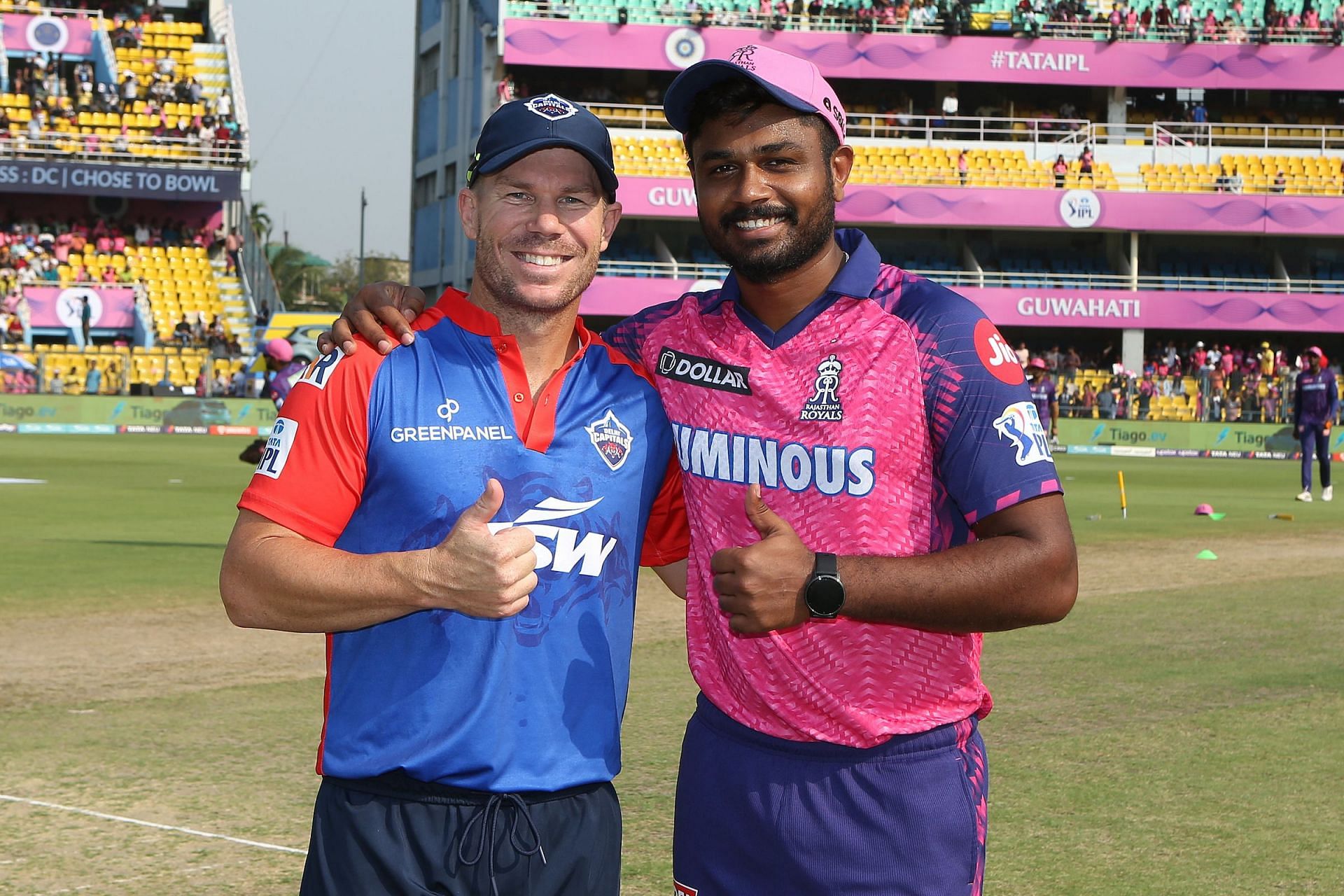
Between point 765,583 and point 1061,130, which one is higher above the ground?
point 1061,130

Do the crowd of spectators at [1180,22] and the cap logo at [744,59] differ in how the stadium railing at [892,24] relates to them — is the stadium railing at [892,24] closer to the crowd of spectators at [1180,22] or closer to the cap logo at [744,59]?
the crowd of spectators at [1180,22]

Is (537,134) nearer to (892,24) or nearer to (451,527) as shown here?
(451,527)

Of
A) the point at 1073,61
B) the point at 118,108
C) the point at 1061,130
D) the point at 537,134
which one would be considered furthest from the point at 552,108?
the point at 1061,130

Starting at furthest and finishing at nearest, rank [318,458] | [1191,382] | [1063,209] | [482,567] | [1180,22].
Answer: [1180,22] → [1063,209] → [1191,382] → [318,458] → [482,567]

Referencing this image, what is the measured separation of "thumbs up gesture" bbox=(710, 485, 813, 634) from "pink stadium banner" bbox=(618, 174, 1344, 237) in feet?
153

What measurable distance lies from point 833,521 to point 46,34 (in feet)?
182

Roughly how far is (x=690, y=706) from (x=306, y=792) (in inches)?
95.8

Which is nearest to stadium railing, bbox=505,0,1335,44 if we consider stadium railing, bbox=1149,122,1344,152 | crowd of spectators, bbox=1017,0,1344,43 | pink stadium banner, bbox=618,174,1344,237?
crowd of spectators, bbox=1017,0,1344,43

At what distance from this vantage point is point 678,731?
26.3ft

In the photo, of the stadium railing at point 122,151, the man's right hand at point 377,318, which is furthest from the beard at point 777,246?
the stadium railing at point 122,151

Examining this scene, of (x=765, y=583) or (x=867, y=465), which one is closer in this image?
(x=765, y=583)

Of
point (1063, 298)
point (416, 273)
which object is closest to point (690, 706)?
point (1063, 298)

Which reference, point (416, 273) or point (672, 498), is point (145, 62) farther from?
point (672, 498)

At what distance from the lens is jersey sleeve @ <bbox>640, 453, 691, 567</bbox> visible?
139 inches
